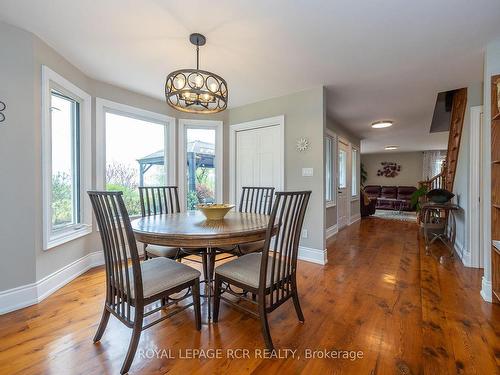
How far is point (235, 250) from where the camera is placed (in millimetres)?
2225

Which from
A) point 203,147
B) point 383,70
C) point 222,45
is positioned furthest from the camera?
point 203,147

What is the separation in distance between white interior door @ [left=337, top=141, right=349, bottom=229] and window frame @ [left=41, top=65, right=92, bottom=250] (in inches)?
177

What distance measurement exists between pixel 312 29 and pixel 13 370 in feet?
9.78

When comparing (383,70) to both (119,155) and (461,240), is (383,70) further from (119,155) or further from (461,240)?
(119,155)

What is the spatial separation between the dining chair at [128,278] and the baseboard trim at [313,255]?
191 cm

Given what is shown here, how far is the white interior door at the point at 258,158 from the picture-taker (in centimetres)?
360

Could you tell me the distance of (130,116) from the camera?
3344 millimetres

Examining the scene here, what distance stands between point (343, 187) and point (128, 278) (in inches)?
199

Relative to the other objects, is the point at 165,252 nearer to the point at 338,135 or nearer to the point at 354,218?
the point at 338,135

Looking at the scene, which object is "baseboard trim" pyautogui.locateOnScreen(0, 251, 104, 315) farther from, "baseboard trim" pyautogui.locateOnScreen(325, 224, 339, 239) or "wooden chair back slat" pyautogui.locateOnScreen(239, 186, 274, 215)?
"baseboard trim" pyautogui.locateOnScreen(325, 224, 339, 239)

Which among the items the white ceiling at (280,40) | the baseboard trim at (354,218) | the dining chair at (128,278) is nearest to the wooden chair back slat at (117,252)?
the dining chair at (128,278)

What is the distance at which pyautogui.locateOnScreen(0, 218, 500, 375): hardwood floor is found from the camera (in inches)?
53.7

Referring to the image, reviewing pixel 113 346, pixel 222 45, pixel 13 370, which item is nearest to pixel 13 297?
pixel 13 370

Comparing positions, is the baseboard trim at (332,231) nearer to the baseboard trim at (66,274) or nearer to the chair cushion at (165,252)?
the chair cushion at (165,252)
